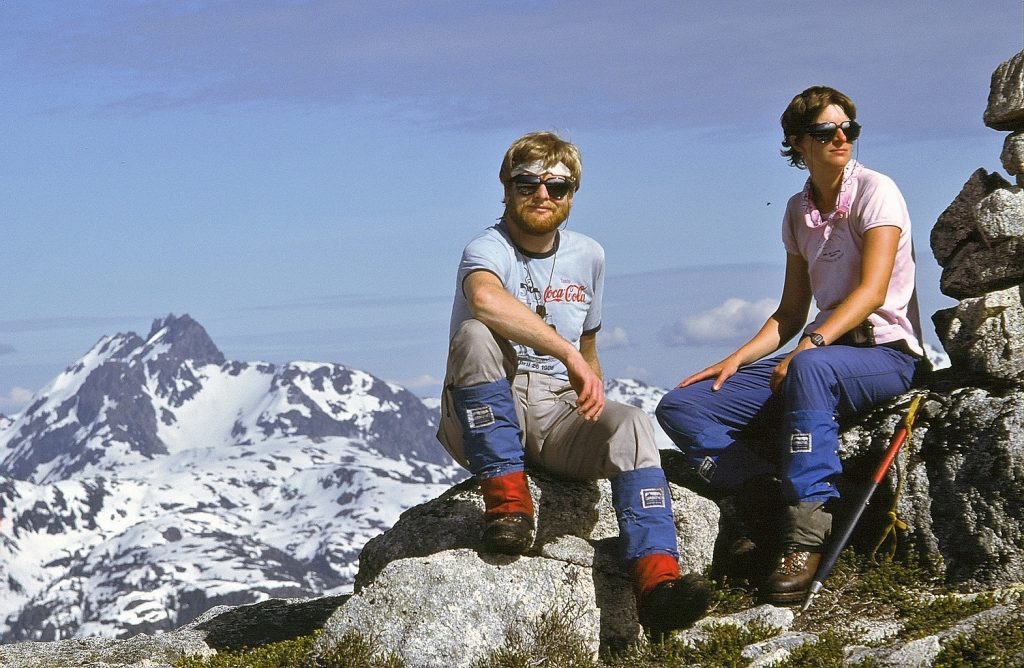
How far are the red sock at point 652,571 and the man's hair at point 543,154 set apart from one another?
3539 millimetres

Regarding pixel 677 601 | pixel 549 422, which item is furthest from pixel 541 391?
pixel 677 601

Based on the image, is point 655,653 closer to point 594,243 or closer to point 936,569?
point 936,569

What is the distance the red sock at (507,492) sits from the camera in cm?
1080

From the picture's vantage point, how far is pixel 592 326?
12008mm

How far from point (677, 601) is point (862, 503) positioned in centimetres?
246

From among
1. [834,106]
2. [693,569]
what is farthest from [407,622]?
[834,106]

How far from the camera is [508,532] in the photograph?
10766 millimetres

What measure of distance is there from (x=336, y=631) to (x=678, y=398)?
4.09m

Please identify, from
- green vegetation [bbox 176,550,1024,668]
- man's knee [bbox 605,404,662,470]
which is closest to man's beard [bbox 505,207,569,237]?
man's knee [bbox 605,404,662,470]

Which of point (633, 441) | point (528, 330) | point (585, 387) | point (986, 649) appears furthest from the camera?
point (633, 441)

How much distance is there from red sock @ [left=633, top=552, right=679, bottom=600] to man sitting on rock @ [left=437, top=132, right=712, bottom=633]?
12 millimetres

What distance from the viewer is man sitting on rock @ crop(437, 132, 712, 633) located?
10.7 meters

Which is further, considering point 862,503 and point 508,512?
point 862,503

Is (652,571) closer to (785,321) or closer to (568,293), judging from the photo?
(568,293)
